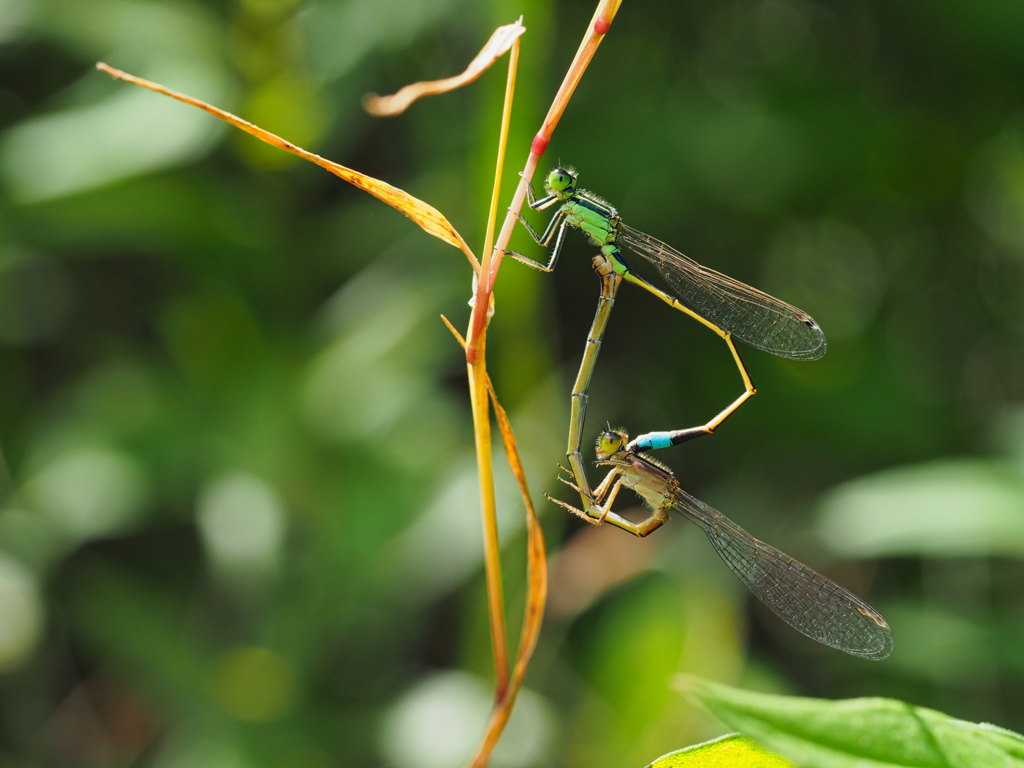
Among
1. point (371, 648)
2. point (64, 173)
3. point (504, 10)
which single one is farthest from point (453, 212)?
point (371, 648)

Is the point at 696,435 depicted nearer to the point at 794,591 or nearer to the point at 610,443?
the point at 610,443

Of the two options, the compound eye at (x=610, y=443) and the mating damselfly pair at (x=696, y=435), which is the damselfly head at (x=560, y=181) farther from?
the compound eye at (x=610, y=443)

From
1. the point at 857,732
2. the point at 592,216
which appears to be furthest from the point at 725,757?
the point at 592,216

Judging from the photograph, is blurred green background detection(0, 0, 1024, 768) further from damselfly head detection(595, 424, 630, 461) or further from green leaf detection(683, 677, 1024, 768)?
green leaf detection(683, 677, 1024, 768)

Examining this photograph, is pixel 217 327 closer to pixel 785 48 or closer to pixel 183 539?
pixel 183 539

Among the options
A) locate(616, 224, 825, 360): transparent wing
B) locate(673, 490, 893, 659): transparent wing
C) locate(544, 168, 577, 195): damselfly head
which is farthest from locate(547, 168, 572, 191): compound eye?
locate(673, 490, 893, 659): transparent wing

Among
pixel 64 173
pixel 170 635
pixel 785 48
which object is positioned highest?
pixel 785 48
